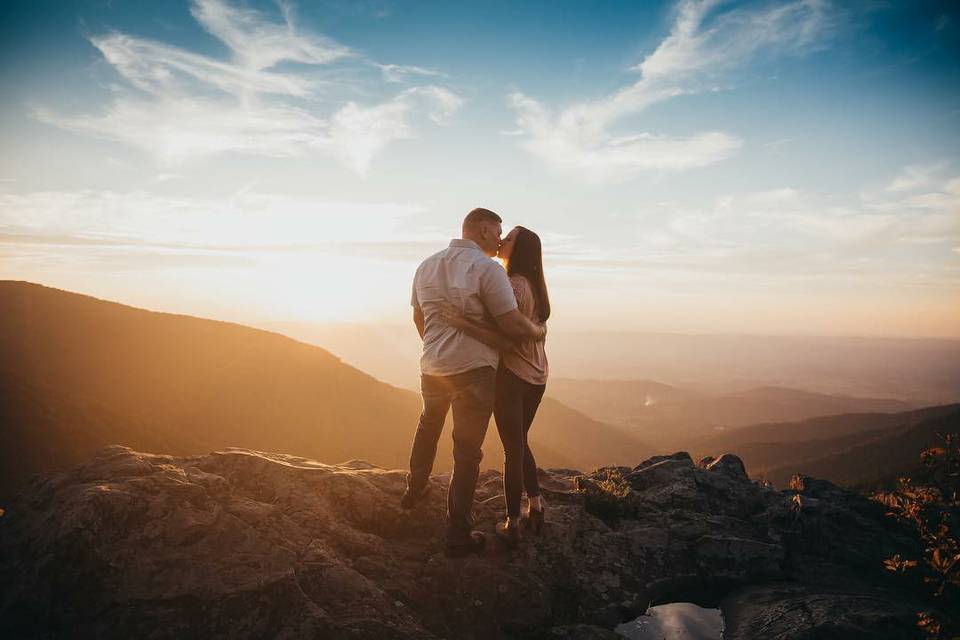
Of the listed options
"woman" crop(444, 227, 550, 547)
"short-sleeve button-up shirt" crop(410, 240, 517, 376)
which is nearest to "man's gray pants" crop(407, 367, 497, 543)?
"short-sleeve button-up shirt" crop(410, 240, 517, 376)

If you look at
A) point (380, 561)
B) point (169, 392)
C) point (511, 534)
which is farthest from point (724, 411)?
point (380, 561)

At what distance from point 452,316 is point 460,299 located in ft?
0.59

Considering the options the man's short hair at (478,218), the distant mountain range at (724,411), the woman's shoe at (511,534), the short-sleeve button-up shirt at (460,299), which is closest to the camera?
the short-sleeve button-up shirt at (460,299)

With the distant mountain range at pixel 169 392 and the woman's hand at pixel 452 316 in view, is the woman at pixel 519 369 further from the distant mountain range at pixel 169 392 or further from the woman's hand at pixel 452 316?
the distant mountain range at pixel 169 392

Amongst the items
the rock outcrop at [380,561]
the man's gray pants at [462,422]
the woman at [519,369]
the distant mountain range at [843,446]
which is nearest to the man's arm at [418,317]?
the man's gray pants at [462,422]

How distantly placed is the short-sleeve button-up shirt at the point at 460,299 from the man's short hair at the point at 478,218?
209 millimetres

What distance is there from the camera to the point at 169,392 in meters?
42.0

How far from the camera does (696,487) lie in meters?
6.83

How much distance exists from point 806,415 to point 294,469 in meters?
204

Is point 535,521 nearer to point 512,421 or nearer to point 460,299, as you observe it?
point 512,421

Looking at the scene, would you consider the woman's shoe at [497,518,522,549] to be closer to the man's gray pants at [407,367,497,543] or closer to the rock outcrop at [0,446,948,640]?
the rock outcrop at [0,446,948,640]

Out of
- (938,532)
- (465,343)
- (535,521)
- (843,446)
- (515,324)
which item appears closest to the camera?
(515,324)

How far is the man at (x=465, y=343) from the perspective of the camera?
387 cm

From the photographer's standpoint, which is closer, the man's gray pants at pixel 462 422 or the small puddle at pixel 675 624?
the man's gray pants at pixel 462 422
